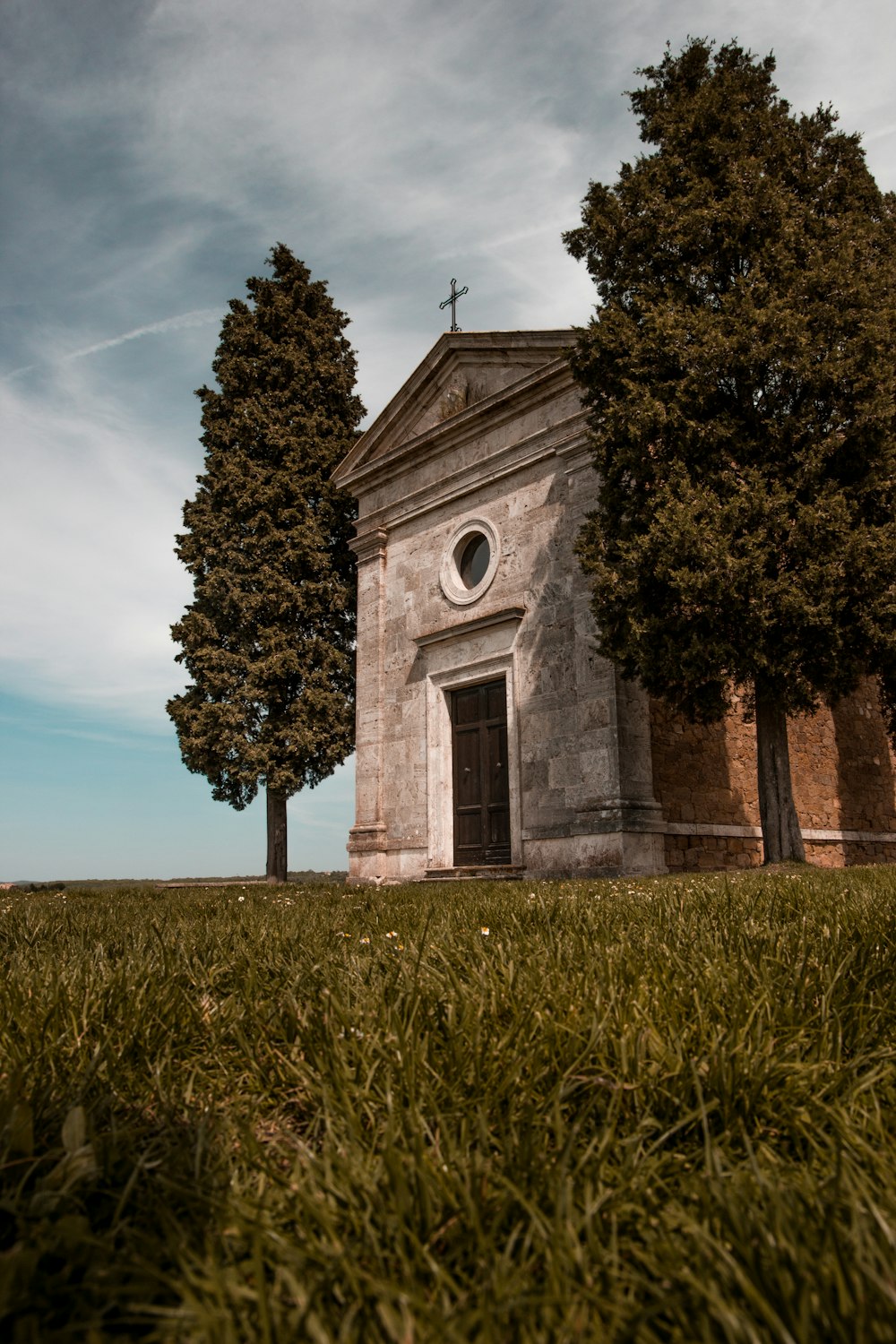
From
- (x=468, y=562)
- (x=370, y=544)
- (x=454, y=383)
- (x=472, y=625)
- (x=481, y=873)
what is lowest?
(x=481, y=873)

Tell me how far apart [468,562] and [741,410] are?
555 cm

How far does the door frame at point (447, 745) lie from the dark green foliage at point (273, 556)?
2.92 meters

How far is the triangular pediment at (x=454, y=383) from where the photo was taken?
13.6 m

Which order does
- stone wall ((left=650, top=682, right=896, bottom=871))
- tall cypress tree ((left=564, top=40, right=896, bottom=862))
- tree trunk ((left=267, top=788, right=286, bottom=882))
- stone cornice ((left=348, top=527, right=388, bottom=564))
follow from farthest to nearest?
tree trunk ((left=267, top=788, right=286, bottom=882)) → stone cornice ((left=348, top=527, right=388, bottom=564)) → stone wall ((left=650, top=682, right=896, bottom=871)) → tall cypress tree ((left=564, top=40, right=896, bottom=862))

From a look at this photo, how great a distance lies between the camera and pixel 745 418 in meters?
10.6

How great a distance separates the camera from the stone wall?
12086mm

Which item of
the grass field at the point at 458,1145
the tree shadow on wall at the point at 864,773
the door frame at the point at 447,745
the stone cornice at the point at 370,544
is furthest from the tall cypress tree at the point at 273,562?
the grass field at the point at 458,1145

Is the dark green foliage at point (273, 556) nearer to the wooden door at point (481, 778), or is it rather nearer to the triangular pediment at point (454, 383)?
the triangular pediment at point (454, 383)

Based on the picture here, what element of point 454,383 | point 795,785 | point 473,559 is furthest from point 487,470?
point 795,785

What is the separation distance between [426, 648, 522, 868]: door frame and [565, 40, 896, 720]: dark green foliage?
2705 millimetres

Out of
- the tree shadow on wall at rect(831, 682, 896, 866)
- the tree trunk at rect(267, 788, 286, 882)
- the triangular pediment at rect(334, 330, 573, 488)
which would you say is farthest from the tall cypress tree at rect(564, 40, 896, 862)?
the tree trunk at rect(267, 788, 286, 882)

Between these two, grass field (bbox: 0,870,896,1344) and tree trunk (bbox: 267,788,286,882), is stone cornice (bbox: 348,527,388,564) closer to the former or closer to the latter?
tree trunk (bbox: 267,788,286,882)

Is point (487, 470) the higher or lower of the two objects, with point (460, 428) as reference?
lower

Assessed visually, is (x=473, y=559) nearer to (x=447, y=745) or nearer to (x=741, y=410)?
(x=447, y=745)
